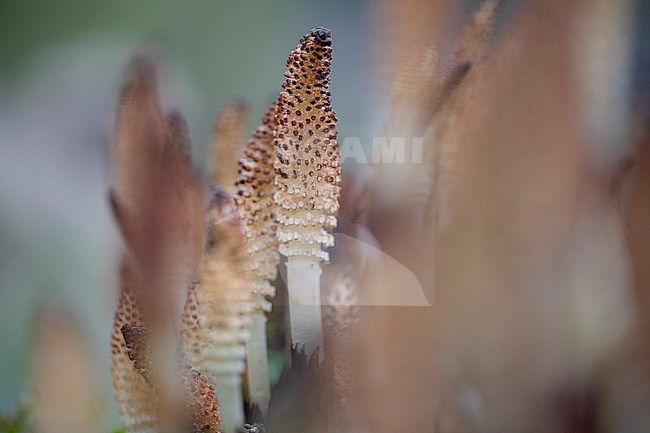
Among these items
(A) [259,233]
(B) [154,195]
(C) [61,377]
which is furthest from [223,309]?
(C) [61,377]

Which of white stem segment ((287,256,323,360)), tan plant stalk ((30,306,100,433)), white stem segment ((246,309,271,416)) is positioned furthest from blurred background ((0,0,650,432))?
white stem segment ((246,309,271,416))

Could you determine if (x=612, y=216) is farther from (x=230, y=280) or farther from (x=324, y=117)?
(x=230, y=280)

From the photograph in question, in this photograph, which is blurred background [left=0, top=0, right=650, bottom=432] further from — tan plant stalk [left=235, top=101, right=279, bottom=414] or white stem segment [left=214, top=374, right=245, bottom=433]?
white stem segment [left=214, top=374, right=245, bottom=433]

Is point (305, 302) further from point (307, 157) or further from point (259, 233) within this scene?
point (307, 157)

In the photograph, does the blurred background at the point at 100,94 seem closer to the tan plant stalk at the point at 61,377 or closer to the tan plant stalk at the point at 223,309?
the tan plant stalk at the point at 61,377

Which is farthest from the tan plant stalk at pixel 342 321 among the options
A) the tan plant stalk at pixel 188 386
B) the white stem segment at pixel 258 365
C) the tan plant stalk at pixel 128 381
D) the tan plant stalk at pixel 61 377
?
the tan plant stalk at pixel 61 377

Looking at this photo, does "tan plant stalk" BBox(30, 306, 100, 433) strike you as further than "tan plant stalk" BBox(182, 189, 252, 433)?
Yes

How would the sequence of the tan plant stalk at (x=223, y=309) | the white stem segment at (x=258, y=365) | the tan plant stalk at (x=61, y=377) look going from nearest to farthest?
the tan plant stalk at (x=223, y=309), the white stem segment at (x=258, y=365), the tan plant stalk at (x=61, y=377)
